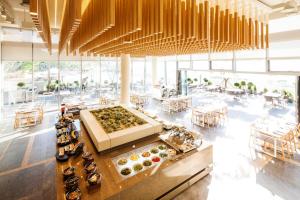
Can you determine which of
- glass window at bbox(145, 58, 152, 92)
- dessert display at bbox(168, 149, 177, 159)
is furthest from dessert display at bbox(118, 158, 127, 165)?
glass window at bbox(145, 58, 152, 92)

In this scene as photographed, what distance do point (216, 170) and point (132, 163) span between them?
2286 mm

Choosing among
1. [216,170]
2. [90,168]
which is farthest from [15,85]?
[216,170]

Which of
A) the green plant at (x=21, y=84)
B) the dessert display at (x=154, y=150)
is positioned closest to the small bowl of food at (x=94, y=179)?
the dessert display at (x=154, y=150)

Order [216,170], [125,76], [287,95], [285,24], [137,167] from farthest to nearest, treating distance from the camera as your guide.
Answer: [287,95], [125,76], [285,24], [216,170], [137,167]

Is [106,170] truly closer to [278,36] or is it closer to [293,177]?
[293,177]

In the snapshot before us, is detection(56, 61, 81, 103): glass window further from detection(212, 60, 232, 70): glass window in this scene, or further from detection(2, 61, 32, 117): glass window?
detection(212, 60, 232, 70): glass window

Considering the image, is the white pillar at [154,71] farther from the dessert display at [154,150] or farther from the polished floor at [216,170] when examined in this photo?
the dessert display at [154,150]

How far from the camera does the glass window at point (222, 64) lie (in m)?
7.88

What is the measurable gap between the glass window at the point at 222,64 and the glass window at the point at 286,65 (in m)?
1.91

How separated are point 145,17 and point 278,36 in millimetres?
6240

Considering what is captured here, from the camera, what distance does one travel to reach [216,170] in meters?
3.99

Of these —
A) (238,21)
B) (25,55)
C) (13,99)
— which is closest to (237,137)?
(238,21)

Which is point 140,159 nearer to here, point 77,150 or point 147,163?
point 147,163

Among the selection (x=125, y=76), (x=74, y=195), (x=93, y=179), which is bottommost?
(x=74, y=195)
